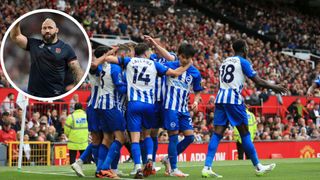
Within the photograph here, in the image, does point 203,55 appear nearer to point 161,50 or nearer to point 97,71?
point 161,50

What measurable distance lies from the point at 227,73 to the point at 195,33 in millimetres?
25823

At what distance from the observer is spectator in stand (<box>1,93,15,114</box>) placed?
67.1 ft

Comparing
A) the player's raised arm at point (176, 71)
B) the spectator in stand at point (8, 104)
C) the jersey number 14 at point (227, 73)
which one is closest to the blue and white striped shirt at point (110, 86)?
the player's raised arm at point (176, 71)

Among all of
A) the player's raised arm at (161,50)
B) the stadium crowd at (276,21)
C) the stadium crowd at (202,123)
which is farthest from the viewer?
the stadium crowd at (276,21)

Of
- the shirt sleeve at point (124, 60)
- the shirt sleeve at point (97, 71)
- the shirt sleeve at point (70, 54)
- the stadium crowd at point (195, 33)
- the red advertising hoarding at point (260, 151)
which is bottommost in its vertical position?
the red advertising hoarding at point (260, 151)

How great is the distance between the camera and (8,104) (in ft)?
67.9

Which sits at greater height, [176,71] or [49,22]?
[176,71]

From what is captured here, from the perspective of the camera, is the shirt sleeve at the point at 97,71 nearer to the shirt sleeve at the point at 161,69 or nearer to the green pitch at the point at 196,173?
the shirt sleeve at the point at 161,69

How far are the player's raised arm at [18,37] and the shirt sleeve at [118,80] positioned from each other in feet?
23.4

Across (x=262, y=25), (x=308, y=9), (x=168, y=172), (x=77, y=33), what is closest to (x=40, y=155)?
(x=168, y=172)

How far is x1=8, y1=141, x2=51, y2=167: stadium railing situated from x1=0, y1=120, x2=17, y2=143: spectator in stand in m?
0.51

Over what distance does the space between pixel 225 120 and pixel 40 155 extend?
9.18 meters

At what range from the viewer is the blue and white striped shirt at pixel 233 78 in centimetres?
1134

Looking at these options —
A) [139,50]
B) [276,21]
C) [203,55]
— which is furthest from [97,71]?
[276,21]
